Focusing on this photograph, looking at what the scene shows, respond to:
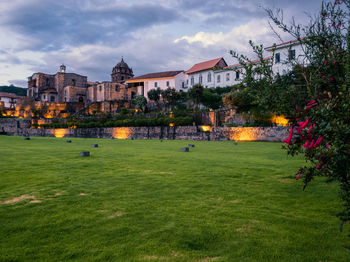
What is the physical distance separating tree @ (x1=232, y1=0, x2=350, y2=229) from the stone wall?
2136cm

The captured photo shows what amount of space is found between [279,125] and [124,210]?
28386 millimetres

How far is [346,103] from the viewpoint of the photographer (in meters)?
1.99

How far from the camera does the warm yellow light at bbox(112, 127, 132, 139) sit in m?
41.3

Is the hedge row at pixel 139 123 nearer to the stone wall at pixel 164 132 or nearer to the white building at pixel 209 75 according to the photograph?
the stone wall at pixel 164 132

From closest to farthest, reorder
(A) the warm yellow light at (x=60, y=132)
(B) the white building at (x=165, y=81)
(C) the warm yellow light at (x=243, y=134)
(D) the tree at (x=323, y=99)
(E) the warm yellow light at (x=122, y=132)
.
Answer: (D) the tree at (x=323, y=99)
(C) the warm yellow light at (x=243, y=134)
(E) the warm yellow light at (x=122, y=132)
(A) the warm yellow light at (x=60, y=132)
(B) the white building at (x=165, y=81)

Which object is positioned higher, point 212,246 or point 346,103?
point 346,103

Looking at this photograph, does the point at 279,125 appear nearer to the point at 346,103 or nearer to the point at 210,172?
the point at 210,172

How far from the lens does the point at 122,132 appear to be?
41.9 m

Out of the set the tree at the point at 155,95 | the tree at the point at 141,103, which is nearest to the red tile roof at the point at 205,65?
the tree at the point at 155,95

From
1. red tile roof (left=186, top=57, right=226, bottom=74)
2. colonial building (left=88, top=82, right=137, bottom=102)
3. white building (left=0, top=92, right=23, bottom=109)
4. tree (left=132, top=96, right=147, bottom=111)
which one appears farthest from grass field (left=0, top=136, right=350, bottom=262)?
white building (left=0, top=92, right=23, bottom=109)

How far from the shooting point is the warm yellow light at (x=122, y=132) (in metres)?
41.3

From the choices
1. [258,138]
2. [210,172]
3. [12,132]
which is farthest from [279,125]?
[12,132]

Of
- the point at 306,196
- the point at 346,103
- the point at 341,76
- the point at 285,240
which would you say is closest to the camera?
the point at 346,103

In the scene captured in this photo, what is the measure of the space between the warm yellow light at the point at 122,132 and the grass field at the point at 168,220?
3516 cm
